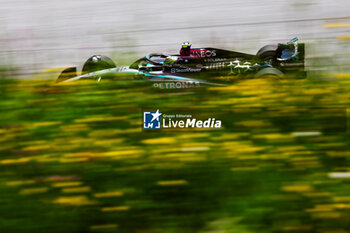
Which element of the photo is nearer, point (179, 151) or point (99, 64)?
point (179, 151)

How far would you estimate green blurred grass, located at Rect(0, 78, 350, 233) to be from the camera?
7.01 feet

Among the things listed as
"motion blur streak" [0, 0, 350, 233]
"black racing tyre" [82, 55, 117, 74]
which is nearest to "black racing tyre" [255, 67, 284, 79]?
"motion blur streak" [0, 0, 350, 233]

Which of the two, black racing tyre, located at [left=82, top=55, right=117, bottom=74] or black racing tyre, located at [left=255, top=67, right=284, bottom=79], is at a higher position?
black racing tyre, located at [left=82, top=55, right=117, bottom=74]

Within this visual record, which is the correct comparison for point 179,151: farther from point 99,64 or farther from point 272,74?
point 272,74

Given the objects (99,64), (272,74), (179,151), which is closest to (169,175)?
(179,151)

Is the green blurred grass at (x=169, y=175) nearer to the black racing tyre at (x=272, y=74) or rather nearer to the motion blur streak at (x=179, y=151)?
the motion blur streak at (x=179, y=151)

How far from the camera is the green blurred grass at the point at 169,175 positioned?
214 centimetres

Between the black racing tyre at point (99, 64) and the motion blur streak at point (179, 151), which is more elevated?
the black racing tyre at point (99, 64)

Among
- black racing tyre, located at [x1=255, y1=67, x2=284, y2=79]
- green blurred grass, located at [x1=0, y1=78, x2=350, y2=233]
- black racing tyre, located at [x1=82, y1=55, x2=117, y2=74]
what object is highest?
black racing tyre, located at [x1=82, y1=55, x2=117, y2=74]

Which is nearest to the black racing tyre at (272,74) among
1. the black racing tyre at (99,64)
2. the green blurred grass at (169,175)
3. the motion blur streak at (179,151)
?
the motion blur streak at (179,151)

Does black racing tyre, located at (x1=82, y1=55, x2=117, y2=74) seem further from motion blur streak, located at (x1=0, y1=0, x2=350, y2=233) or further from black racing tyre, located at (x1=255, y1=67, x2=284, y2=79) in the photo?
black racing tyre, located at (x1=255, y1=67, x2=284, y2=79)

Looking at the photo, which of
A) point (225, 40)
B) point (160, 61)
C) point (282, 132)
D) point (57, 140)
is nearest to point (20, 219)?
point (57, 140)

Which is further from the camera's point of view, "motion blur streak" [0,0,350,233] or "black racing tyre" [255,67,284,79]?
"black racing tyre" [255,67,284,79]

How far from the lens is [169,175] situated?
2.25 m
